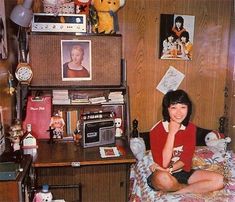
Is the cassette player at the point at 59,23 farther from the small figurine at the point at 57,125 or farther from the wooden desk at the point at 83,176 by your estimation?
the wooden desk at the point at 83,176

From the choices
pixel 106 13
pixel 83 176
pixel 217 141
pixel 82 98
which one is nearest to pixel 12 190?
pixel 83 176

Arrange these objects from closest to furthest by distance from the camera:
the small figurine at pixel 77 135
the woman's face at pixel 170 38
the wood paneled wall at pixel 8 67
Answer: the wood paneled wall at pixel 8 67 → the small figurine at pixel 77 135 → the woman's face at pixel 170 38

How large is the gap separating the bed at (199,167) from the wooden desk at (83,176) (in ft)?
0.34

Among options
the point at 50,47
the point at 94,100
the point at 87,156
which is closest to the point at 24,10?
the point at 50,47

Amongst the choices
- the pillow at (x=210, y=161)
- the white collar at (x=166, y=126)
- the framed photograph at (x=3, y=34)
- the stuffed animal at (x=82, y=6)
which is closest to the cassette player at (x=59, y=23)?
the stuffed animal at (x=82, y=6)

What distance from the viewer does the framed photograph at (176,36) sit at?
251 centimetres

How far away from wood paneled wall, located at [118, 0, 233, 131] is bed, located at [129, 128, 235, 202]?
0.21m

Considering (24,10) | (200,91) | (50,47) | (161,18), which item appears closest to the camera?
(24,10)

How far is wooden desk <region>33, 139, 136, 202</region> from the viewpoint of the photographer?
2.09 metres

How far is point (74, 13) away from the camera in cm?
226

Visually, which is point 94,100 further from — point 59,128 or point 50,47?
point 50,47

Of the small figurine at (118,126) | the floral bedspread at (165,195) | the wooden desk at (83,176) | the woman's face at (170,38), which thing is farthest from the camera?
the woman's face at (170,38)

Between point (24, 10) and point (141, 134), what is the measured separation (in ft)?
4.25

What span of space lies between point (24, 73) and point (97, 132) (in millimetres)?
640
